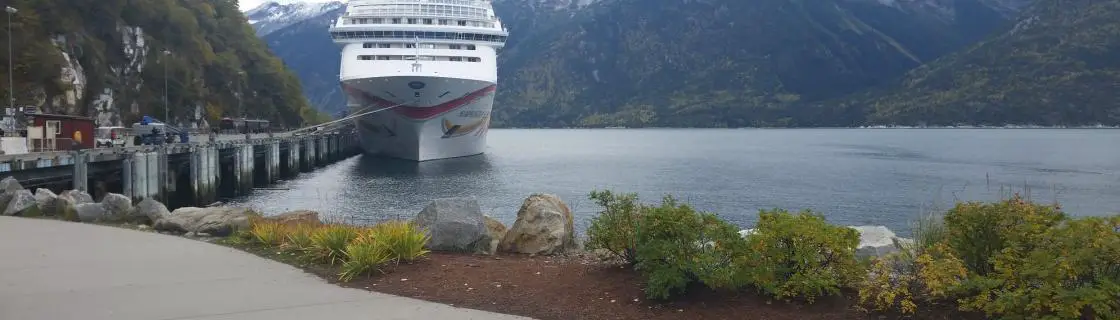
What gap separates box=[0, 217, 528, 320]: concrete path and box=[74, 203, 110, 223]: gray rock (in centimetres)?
328

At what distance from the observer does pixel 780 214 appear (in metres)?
8.62

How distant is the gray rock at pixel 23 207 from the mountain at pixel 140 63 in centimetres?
3390

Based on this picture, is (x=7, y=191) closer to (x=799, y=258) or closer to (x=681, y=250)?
(x=681, y=250)

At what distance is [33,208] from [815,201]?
33.7 m

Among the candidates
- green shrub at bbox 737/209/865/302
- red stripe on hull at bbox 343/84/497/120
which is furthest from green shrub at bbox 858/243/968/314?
red stripe on hull at bbox 343/84/497/120

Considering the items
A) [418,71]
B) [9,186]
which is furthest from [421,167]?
[9,186]

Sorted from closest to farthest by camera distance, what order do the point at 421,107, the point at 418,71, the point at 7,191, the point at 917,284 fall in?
the point at 917,284
the point at 7,191
the point at 418,71
the point at 421,107

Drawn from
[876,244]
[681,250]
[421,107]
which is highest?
[421,107]

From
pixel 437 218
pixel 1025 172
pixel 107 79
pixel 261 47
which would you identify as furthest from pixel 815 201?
pixel 261 47

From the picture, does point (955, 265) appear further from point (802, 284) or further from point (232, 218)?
point (232, 218)

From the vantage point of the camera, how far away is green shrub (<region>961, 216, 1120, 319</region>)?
6500 millimetres

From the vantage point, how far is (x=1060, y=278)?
22.1ft

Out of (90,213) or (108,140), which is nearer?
(90,213)

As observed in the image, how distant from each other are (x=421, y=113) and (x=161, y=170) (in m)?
26.4
